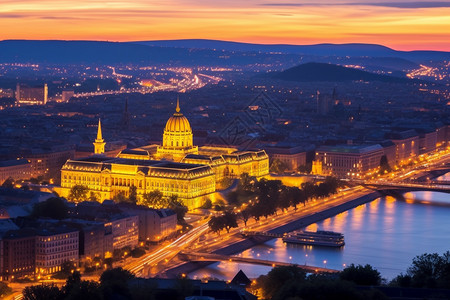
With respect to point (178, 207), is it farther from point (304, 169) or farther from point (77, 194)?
point (304, 169)

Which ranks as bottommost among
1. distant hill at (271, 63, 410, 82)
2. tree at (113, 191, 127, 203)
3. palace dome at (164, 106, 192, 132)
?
tree at (113, 191, 127, 203)

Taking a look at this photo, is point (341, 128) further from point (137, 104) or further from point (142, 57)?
point (142, 57)

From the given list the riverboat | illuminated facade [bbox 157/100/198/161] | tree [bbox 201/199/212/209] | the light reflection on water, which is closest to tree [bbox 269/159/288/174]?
illuminated facade [bbox 157/100/198/161]

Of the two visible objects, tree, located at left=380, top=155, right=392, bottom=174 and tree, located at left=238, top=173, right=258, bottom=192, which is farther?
tree, located at left=380, top=155, right=392, bottom=174

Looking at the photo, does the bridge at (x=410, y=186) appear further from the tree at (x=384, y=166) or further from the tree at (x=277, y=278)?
the tree at (x=277, y=278)

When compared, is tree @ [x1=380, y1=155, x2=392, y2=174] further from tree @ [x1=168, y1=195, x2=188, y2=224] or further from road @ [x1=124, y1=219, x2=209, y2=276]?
road @ [x1=124, y1=219, x2=209, y2=276]

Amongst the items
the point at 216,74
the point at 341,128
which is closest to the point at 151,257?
the point at 341,128

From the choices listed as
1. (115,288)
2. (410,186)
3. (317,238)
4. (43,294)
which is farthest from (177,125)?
(43,294)
